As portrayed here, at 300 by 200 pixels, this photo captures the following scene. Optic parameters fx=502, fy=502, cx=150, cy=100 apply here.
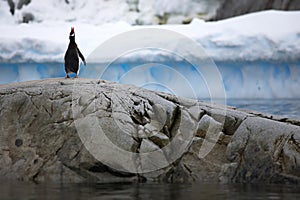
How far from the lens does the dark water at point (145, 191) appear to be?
334cm

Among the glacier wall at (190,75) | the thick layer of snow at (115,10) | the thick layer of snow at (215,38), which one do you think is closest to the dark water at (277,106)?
the glacier wall at (190,75)

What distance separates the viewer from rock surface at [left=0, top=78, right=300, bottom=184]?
442 cm

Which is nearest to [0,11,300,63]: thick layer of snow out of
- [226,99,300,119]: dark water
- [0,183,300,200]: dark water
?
[226,99,300,119]: dark water

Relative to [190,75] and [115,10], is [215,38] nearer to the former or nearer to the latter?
[190,75]

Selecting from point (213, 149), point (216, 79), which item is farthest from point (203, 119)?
point (216, 79)

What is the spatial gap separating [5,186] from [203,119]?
1.91 meters

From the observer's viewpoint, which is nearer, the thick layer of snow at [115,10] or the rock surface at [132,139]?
the rock surface at [132,139]

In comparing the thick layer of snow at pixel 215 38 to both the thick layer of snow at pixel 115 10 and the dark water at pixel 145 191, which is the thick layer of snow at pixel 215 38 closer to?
the thick layer of snow at pixel 115 10

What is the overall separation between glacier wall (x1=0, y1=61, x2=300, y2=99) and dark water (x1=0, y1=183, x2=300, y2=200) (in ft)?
13.6

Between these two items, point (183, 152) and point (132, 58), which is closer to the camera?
point (183, 152)

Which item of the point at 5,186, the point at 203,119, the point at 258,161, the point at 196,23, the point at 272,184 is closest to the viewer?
the point at 5,186

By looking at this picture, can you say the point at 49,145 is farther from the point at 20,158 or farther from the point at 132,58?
the point at 132,58

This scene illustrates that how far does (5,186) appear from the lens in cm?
392

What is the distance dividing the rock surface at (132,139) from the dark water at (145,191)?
367 mm
